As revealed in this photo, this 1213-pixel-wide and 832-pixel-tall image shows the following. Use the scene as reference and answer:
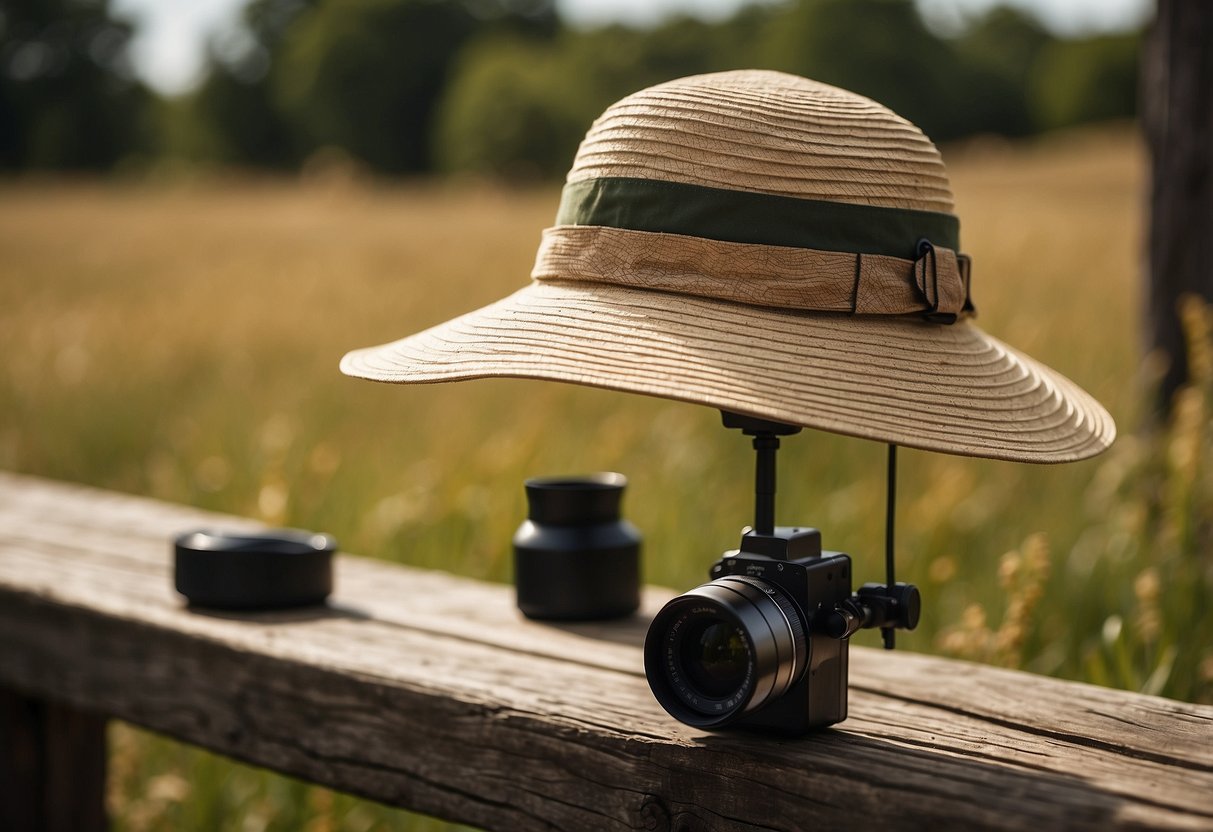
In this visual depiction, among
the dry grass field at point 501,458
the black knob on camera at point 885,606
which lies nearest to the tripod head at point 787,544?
the black knob on camera at point 885,606

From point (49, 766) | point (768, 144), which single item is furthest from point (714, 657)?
point (49, 766)

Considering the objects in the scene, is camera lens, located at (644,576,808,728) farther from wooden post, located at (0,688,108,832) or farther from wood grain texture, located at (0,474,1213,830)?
wooden post, located at (0,688,108,832)

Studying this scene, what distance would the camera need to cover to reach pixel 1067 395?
1.40 meters

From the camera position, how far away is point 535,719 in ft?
4.45

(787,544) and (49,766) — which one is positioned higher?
(787,544)

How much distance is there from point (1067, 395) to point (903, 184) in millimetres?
334

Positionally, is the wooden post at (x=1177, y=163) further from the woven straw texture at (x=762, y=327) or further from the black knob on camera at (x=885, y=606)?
the black knob on camera at (x=885, y=606)

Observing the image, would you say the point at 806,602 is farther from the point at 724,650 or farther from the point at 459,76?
the point at 459,76

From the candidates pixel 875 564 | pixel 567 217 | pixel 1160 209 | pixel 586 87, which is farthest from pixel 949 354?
pixel 586 87

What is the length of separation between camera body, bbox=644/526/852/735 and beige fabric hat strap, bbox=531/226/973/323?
26 cm

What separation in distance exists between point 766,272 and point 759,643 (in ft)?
1.21

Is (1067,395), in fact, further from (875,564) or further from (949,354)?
(875,564)

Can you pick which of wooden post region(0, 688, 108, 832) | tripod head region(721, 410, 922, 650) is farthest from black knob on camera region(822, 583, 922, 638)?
wooden post region(0, 688, 108, 832)

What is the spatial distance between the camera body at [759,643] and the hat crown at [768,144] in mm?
375
